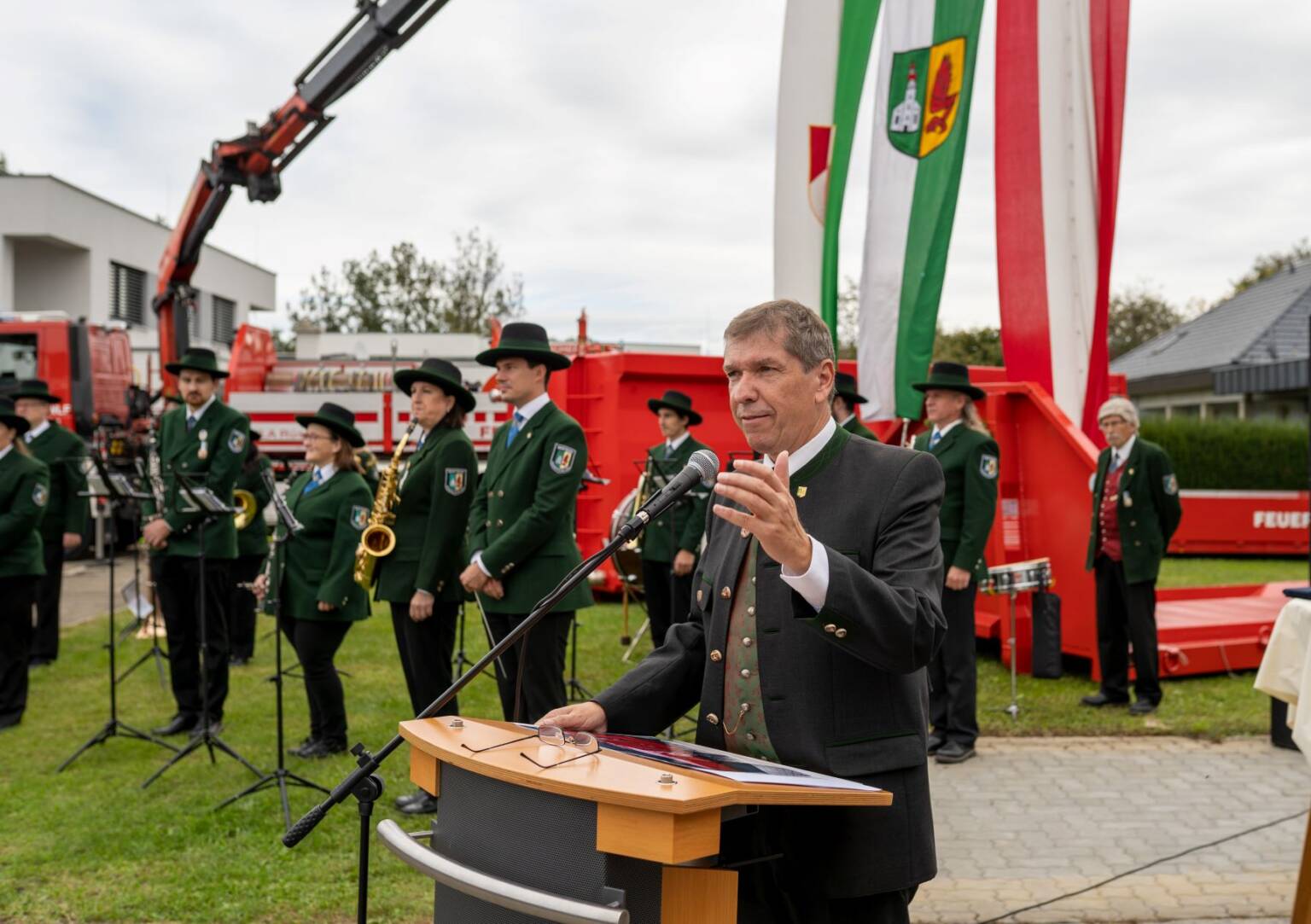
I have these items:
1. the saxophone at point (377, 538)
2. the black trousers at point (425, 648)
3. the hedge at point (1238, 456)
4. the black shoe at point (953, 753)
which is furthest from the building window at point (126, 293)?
the black shoe at point (953, 753)

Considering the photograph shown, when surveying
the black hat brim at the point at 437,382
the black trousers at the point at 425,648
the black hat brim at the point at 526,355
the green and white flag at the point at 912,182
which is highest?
the green and white flag at the point at 912,182

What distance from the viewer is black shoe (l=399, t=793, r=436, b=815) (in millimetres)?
5602

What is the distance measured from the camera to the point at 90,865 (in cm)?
498

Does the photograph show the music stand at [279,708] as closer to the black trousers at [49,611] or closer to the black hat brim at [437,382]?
the black hat brim at [437,382]

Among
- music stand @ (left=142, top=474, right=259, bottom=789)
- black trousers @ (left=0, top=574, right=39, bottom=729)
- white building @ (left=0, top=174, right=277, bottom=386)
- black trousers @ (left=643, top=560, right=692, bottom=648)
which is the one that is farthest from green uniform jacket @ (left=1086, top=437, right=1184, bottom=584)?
white building @ (left=0, top=174, right=277, bottom=386)

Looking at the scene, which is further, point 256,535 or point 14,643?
point 256,535

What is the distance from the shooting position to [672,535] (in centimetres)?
813

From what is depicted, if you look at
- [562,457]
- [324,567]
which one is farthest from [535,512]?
[324,567]

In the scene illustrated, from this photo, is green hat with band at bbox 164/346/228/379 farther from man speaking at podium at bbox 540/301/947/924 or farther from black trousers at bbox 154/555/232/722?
man speaking at podium at bbox 540/301/947/924

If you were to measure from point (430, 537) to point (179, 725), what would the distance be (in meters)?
2.77

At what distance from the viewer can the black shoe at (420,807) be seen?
5.60 m

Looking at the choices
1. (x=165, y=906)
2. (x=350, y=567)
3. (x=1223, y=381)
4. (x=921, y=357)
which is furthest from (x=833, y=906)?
(x=1223, y=381)

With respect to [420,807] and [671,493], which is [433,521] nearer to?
[420,807]

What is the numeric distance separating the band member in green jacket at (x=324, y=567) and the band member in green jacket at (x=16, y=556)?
84.5 inches
